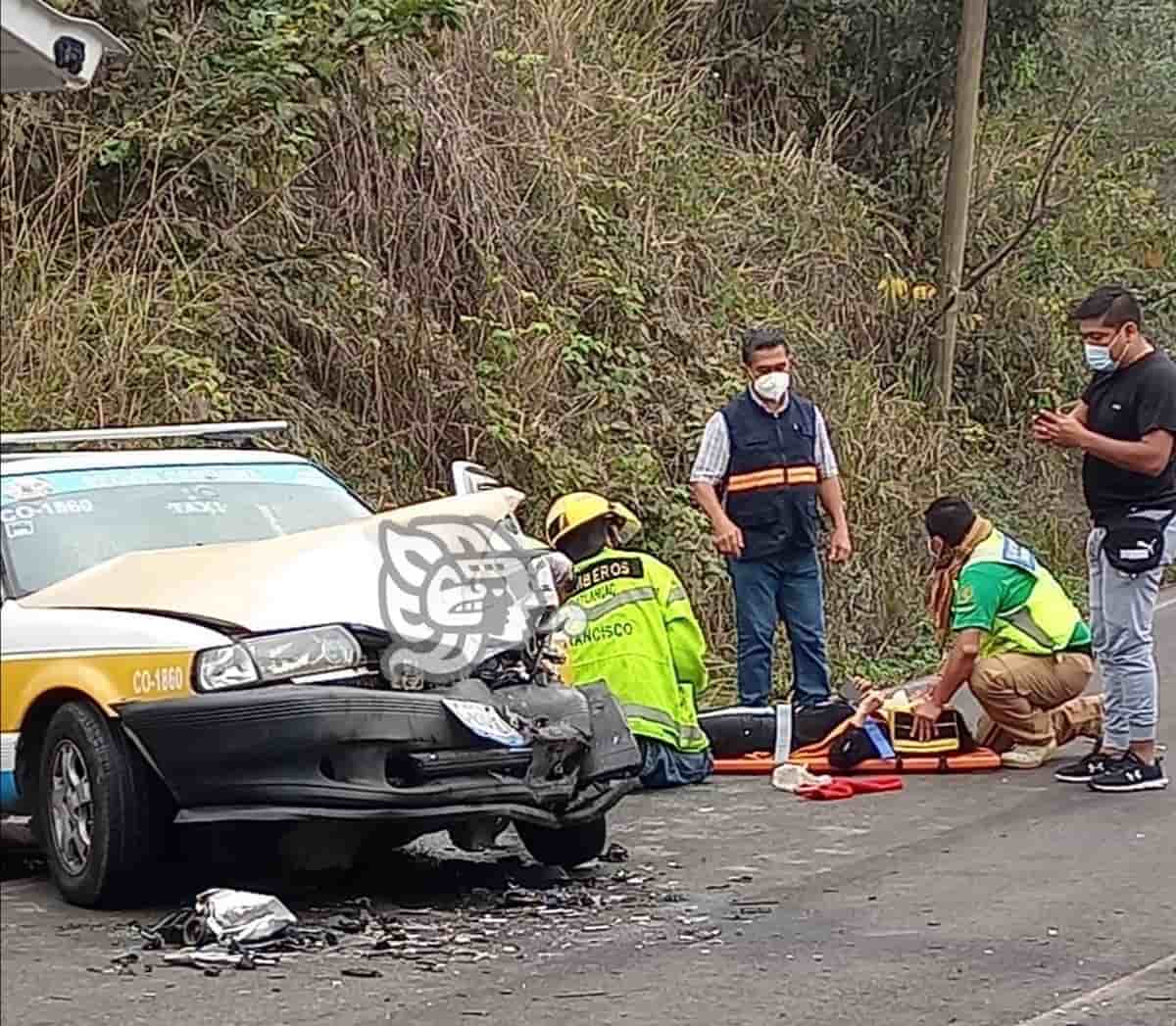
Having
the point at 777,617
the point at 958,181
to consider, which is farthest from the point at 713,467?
the point at 958,181

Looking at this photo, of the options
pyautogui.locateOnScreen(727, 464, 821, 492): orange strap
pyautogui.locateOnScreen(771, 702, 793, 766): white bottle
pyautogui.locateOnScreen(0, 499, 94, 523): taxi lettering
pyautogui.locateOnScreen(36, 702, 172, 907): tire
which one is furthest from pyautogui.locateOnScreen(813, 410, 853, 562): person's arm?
pyautogui.locateOnScreen(0, 499, 94, 523): taxi lettering

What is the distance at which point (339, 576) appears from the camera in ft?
14.0

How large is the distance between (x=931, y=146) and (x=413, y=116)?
7099 mm

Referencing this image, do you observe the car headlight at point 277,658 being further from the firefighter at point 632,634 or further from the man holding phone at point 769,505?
the man holding phone at point 769,505

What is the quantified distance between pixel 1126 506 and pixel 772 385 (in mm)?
1868

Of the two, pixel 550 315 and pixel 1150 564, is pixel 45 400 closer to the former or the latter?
pixel 1150 564

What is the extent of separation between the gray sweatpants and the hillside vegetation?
3.79 meters

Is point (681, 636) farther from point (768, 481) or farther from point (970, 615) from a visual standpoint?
point (768, 481)

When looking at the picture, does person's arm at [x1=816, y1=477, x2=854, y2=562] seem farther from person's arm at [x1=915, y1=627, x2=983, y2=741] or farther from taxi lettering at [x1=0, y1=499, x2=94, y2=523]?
Answer: taxi lettering at [x1=0, y1=499, x2=94, y2=523]

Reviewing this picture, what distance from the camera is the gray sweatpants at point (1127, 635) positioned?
27.0ft

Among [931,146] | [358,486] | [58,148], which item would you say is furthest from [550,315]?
[931,146]

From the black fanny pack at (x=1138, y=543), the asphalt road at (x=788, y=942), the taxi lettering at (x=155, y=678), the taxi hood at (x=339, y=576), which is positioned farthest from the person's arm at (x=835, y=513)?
the taxi lettering at (x=155, y=678)

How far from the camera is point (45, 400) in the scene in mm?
7516

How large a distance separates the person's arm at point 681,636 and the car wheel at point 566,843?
1427 mm
